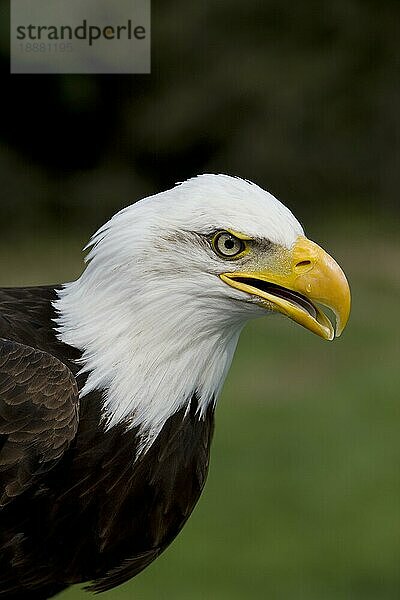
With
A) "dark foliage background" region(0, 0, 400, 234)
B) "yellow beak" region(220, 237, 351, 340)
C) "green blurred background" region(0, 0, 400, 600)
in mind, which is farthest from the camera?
"dark foliage background" region(0, 0, 400, 234)

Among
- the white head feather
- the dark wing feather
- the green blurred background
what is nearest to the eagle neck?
the white head feather

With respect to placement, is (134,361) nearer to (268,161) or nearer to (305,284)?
(305,284)

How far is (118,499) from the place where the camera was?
3.48 metres

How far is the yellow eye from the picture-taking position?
326 cm

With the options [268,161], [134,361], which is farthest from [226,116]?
Answer: [134,361]

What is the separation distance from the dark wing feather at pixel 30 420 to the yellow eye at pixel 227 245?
517 mm

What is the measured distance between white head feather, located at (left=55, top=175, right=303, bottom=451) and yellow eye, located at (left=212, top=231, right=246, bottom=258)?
0.02 meters

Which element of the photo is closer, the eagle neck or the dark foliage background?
the eagle neck

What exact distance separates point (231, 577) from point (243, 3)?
7.24 metres

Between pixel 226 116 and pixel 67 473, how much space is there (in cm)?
933

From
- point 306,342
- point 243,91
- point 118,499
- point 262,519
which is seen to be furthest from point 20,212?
point 118,499

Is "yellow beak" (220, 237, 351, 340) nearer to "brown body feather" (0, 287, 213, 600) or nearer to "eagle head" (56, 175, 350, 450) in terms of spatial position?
"eagle head" (56, 175, 350, 450)

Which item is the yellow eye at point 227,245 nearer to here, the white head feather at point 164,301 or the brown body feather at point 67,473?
the white head feather at point 164,301

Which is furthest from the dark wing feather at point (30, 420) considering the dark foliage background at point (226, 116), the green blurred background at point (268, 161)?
the dark foliage background at point (226, 116)
